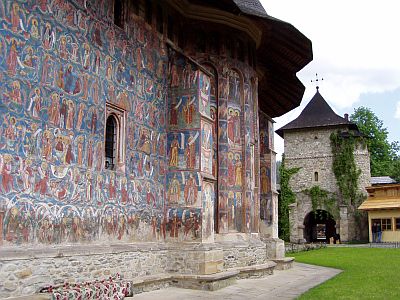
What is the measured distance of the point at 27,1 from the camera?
7746 mm

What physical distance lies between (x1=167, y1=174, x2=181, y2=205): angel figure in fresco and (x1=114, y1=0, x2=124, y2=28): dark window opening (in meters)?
3.68

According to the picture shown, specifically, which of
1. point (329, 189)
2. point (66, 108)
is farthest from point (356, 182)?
point (66, 108)

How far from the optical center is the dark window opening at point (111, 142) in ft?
32.2

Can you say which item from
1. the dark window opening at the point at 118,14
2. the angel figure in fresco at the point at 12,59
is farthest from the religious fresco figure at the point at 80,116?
the dark window opening at the point at 118,14

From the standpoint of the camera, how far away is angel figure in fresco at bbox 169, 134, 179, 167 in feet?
37.7

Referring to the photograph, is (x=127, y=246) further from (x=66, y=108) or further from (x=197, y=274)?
(x=66, y=108)

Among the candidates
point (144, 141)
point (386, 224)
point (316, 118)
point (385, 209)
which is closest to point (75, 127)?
point (144, 141)

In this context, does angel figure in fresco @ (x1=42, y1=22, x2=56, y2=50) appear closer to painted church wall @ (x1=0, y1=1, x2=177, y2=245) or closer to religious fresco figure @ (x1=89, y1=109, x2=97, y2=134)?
painted church wall @ (x1=0, y1=1, x2=177, y2=245)

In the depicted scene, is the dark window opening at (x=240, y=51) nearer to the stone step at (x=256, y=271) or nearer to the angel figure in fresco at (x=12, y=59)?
the stone step at (x=256, y=271)

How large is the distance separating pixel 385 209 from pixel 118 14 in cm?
2768

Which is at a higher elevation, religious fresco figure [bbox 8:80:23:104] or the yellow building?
religious fresco figure [bbox 8:80:23:104]

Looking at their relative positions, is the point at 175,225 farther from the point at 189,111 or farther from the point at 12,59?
the point at 12,59

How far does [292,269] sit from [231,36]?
7.55m

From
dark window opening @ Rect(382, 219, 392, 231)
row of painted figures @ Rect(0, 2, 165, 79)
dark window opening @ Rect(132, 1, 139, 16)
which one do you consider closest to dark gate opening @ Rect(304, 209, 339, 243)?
dark window opening @ Rect(382, 219, 392, 231)
